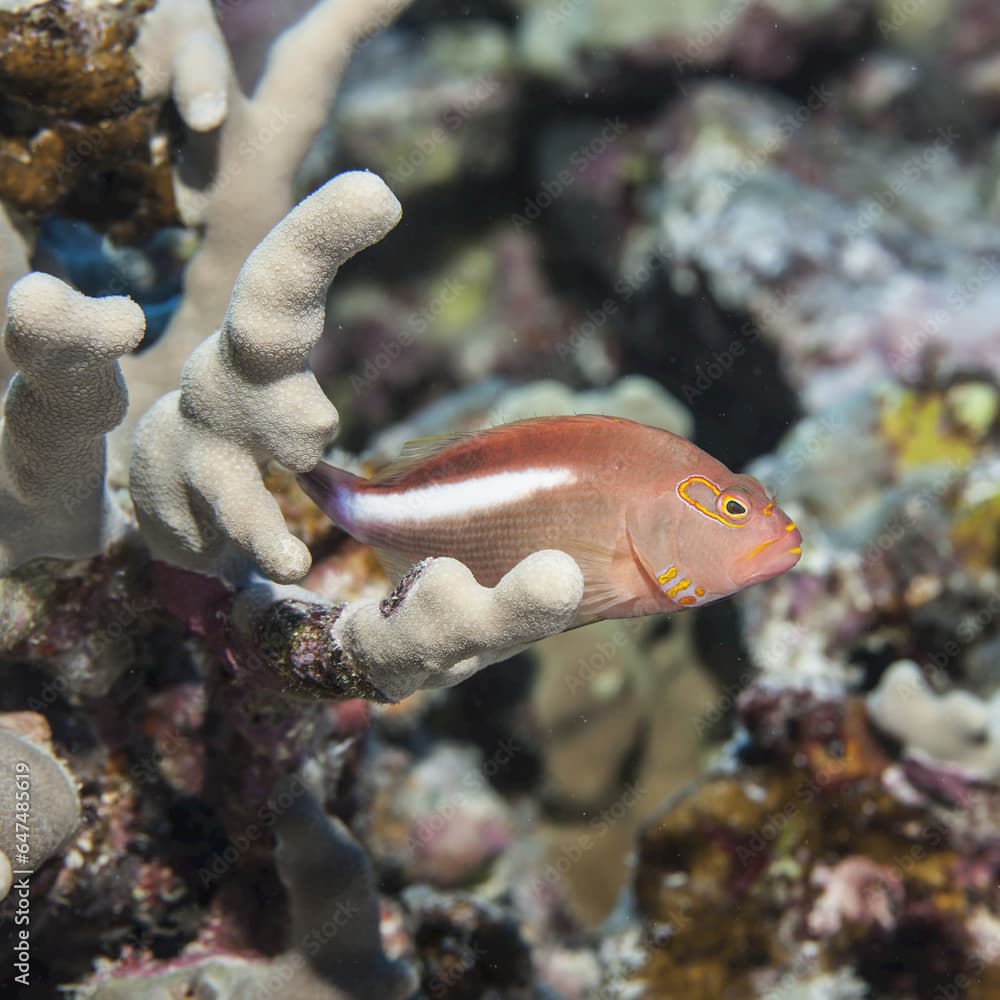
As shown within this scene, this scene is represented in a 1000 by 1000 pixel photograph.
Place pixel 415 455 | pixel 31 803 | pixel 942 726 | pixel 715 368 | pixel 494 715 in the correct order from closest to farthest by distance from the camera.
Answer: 1. pixel 31 803
2. pixel 415 455
3. pixel 942 726
4. pixel 494 715
5. pixel 715 368

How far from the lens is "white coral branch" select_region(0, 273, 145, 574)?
1654 millimetres

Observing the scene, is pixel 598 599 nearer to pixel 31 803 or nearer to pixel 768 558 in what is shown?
pixel 768 558

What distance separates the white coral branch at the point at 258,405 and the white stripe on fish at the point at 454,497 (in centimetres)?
22

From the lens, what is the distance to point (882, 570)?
4.44m

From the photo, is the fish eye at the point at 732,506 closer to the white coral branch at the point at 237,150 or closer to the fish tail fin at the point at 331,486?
the fish tail fin at the point at 331,486

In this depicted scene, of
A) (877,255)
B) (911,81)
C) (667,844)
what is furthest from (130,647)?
(911,81)

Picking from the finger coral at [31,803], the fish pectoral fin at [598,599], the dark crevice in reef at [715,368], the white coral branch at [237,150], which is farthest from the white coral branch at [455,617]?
the dark crevice in reef at [715,368]

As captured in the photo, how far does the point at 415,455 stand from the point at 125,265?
1531 millimetres

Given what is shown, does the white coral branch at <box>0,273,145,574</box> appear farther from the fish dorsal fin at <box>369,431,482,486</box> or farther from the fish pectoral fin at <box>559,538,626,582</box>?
the fish pectoral fin at <box>559,538,626,582</box>

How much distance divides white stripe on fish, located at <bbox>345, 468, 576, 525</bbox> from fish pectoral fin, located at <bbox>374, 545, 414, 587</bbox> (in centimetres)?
10

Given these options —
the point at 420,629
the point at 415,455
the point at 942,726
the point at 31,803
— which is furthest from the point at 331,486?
the point at 942,726

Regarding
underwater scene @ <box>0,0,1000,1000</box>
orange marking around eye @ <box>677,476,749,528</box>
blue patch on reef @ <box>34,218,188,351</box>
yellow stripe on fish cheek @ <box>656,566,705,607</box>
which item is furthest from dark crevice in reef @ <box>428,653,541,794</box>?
orange marking around eye @ <box>677,476,749,528</box>

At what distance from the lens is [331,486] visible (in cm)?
216

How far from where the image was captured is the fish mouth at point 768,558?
2.09m
